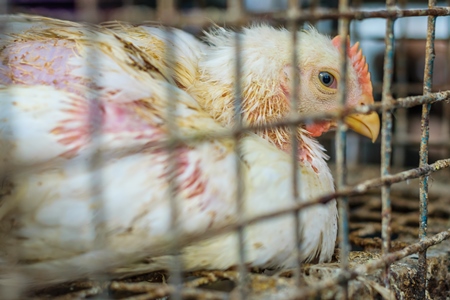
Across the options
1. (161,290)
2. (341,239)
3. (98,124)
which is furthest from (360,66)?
(161,290)

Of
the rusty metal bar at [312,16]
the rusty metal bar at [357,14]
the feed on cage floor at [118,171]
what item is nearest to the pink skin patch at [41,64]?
the feed on cage floor at [118,171]

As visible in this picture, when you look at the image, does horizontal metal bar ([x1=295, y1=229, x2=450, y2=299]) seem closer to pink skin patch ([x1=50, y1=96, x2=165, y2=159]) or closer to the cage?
the cage

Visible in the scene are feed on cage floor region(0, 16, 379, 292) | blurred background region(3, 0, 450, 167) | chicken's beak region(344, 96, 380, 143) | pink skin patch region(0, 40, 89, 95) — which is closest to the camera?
feed on cage floor region(0, 16, 379, 292)

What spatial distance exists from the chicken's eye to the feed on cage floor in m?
0.31

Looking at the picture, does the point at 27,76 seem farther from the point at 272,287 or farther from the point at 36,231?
the point at 272,287

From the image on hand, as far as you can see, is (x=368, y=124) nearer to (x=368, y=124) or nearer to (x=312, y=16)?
(x=368, y=124)

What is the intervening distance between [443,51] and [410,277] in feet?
12.2

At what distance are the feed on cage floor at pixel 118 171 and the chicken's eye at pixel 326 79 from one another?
31 centimetres

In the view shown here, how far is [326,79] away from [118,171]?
2.83 ft

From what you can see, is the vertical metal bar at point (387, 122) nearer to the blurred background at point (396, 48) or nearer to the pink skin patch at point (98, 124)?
the pink skin patch at point (98, 124)

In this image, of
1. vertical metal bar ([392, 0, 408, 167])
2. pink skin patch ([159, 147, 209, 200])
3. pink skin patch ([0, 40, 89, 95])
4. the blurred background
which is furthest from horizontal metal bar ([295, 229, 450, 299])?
vertical metal bar ([392, 0, 408, 167])

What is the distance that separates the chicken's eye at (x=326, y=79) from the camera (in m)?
2.00

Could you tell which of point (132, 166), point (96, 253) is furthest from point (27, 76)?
point (96, 253)

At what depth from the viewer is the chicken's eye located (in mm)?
2000
